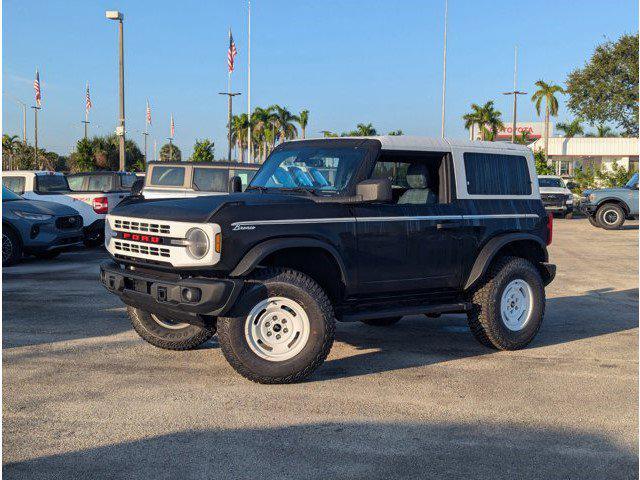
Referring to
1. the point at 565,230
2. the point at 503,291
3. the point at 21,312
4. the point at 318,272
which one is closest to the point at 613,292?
the point at 503,291

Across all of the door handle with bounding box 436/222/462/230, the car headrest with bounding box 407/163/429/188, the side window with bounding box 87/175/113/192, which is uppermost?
the car headrest with bounding box 407/163/429/188

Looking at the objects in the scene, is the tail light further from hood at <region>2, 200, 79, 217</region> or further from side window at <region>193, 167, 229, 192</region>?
side window at <region>193, 167, 229, 192</region>

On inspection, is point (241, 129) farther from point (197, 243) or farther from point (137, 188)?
point (197, 243)

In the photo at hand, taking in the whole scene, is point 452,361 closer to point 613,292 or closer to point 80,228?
point 613,292

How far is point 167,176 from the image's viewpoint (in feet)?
47.2

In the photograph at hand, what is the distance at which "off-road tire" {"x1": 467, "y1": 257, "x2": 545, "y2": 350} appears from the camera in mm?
6773

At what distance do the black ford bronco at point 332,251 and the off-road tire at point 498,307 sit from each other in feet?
0.04

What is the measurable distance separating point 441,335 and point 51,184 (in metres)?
11.3

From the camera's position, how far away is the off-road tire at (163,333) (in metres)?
6.65

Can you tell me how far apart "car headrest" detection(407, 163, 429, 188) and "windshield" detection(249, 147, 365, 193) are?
0.65m

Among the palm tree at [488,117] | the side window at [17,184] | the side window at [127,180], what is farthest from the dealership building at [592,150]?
the side window at [17,184]

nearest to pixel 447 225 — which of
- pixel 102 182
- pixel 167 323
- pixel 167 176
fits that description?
pixel 167 323

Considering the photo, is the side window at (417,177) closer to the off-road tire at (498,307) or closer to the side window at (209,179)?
the off-road tire at (498,307)

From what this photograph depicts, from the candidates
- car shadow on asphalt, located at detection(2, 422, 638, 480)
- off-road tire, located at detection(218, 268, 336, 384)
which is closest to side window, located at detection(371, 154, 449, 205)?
off-road tire, located at detection(218, 268, 336, 384)
